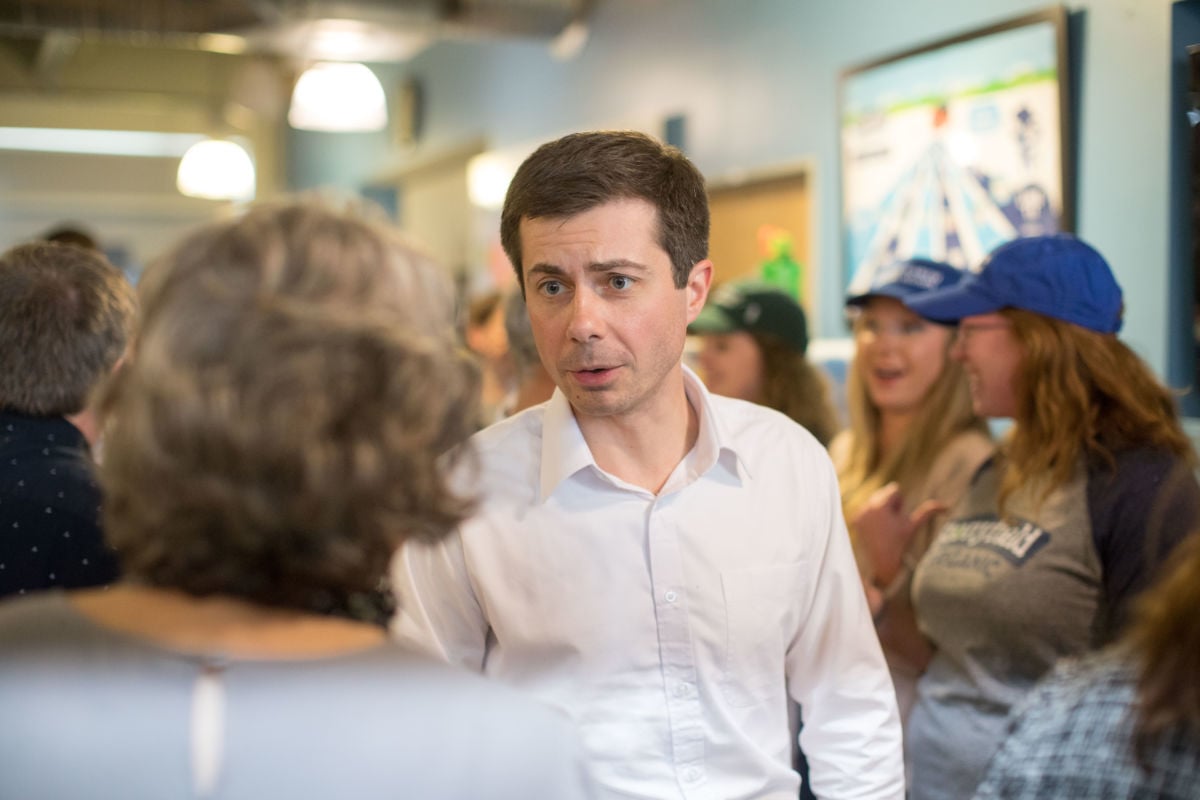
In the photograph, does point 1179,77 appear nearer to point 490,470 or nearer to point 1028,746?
point 490,470

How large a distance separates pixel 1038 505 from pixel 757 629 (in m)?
0.66

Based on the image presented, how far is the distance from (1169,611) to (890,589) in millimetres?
1484

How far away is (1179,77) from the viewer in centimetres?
260

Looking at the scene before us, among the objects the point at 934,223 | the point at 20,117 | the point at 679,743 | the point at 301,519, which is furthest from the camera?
the point at 20,117

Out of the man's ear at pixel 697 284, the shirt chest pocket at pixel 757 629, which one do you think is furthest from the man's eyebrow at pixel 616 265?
the shirt chest pocket at pixel 757 629

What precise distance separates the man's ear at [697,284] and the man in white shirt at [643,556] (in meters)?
0.01

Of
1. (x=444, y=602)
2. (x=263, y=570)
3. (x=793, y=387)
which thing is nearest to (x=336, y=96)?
(x=793, y=387)

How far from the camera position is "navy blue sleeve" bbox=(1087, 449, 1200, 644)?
183cm

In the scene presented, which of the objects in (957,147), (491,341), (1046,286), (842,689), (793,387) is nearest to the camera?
(842,689)

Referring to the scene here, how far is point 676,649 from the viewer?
159cm

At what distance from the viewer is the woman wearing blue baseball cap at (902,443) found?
92.5 inches

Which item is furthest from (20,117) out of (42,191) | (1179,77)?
(1179,77)

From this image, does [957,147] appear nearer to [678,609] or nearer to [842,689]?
[842,689]

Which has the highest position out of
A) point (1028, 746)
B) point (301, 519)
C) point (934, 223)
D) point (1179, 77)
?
point (1179, 77)
